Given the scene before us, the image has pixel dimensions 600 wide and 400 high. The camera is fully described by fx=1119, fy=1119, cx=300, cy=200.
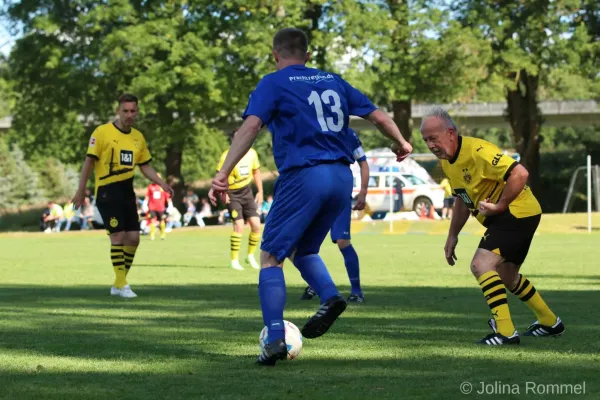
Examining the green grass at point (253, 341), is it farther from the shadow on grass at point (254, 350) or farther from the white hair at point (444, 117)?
the white hair at point (444, 117)

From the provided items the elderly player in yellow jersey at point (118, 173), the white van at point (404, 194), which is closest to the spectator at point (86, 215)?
the white van at point (404, 194)

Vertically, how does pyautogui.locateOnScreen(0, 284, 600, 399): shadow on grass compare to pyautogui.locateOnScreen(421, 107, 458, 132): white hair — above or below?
below

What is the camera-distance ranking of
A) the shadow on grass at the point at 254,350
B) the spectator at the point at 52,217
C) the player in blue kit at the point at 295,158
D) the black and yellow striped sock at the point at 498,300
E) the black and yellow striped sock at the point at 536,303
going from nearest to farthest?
the shadow on grass at the point at 254,350, the player in blue kit at the point at 295,158, the black and yellow striped sock at the point at 498,300, the black and yellow striped sock at the point at 536,303, the spectator at the point at 52,217

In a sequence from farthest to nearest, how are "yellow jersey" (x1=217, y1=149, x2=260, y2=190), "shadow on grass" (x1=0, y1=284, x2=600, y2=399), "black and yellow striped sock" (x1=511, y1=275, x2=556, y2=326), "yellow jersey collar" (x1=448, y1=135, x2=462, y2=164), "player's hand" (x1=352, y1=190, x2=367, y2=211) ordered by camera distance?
"yellow jersey" (x1=217, y1=149, x2=260, y2=190) → "player's hand" (x1=352, y1=190, x2=367, y2=211) → "black and yellow striped sock" (x1=511, y1=275, x2=556, y2=326) → "yellow jersey collar" (x1=448, y1=135, x2=462, y2=164) → "shadow on grass" (x1=0, y1=284, x2=600, y2=399)

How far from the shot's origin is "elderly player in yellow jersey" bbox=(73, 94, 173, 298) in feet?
39.8

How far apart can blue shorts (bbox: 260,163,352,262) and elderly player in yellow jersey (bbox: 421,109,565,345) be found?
1006 millimetres

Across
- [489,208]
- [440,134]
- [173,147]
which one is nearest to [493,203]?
[489,208]

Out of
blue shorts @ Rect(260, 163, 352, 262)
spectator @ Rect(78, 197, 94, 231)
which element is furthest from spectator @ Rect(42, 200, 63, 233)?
blue shorts @ Rect(260, 163, 352, 262)

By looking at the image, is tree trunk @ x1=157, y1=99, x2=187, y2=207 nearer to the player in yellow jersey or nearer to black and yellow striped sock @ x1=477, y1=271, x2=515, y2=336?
the player in yellow jersey

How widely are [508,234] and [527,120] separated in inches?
1661

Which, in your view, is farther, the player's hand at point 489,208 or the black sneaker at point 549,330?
the black sneaker at point 549,330

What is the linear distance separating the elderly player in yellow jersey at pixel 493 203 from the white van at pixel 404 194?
120 feet

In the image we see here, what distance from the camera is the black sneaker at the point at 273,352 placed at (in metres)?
6.46

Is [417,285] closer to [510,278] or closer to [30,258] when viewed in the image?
[510,278]
